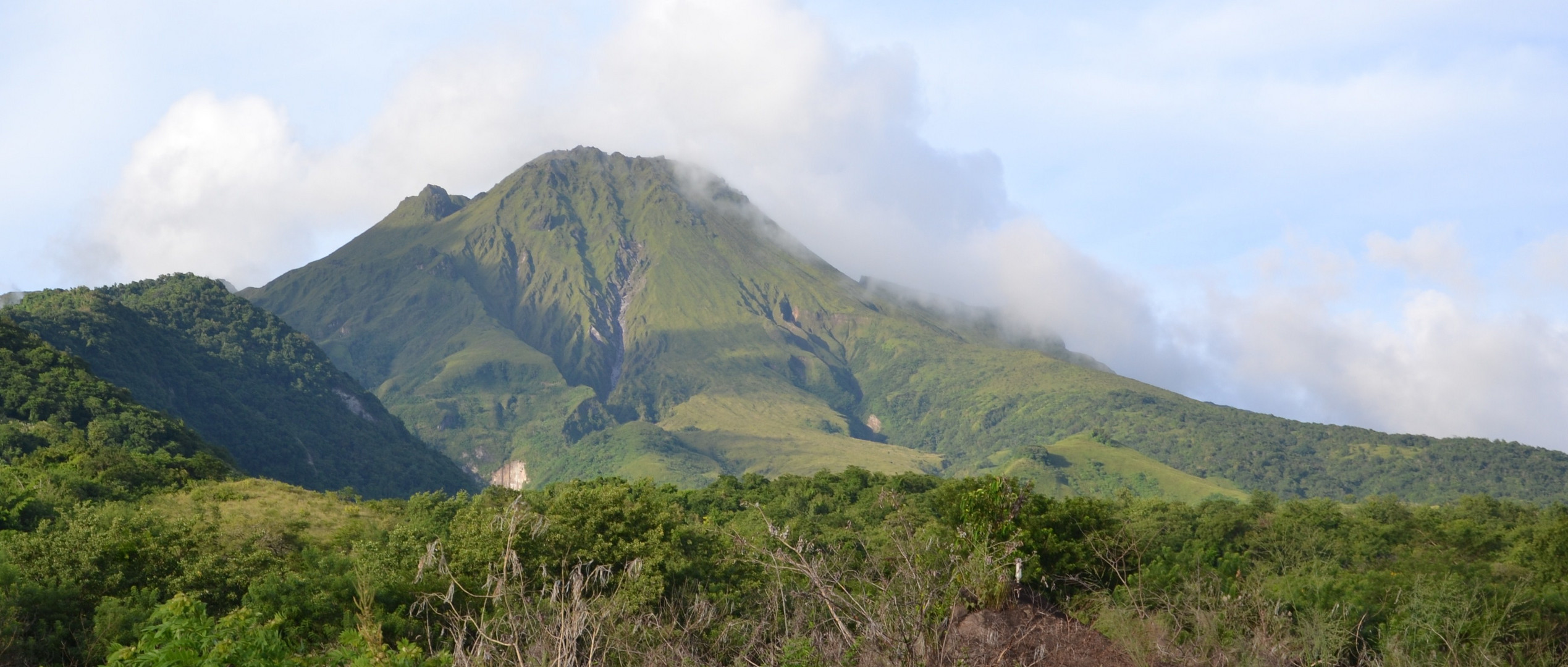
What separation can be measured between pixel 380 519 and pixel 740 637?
3017 cm

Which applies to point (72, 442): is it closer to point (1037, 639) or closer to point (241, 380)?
point (1037, 639)

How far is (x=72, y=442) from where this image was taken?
51219 mm

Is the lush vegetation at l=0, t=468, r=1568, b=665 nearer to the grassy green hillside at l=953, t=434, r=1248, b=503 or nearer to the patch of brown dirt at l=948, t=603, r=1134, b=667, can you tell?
the patch of brown dirt at l=948, t=603, r=1134, b=667

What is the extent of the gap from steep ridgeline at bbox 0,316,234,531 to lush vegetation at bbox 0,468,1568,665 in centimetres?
239

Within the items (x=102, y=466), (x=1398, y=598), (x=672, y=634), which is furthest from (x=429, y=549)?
(x=102, y=466)

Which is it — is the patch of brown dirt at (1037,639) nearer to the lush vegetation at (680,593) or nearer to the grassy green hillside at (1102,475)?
the lush vegetation at (680,593)

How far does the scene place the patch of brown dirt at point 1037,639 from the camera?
17.5 m

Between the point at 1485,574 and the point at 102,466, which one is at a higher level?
the point at 1485,574

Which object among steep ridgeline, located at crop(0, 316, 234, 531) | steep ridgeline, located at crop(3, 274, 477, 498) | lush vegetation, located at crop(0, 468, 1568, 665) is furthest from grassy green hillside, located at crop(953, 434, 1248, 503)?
lush vegetation, located at crop(0, 468, 1568, 665)

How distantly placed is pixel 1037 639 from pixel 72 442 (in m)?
49.6

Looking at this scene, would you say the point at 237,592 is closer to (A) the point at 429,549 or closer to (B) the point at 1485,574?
(A) the point at 429,549

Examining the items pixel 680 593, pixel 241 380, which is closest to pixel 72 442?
pixel 680 593

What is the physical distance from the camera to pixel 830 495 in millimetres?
73688

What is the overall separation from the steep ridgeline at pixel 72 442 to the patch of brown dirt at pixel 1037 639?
25.2 meters
